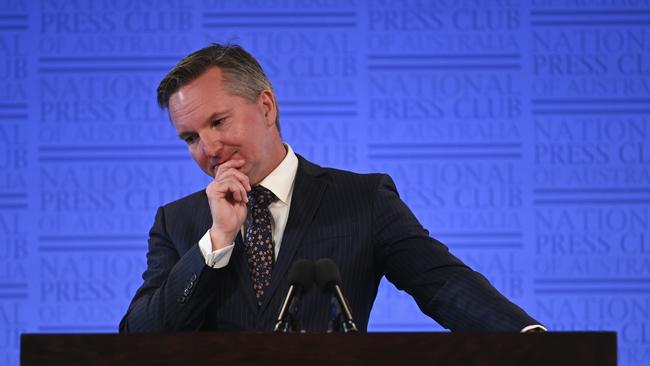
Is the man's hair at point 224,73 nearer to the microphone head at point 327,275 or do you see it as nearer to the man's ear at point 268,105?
the man's ear at point 268,105

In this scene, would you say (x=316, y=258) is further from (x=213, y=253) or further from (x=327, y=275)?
(x=327, y=275)

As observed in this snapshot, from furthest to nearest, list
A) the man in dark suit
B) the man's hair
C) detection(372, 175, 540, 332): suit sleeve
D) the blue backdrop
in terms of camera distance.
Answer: the blue backdrop, the man's hair, the man in dark suit, detection(372, 175, 540, 332): suit sleeve

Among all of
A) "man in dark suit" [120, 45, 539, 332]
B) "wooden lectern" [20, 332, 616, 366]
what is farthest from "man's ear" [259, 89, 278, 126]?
"wooden lectern" [20, 332, 616, 366]

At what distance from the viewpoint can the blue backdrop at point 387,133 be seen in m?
3.71

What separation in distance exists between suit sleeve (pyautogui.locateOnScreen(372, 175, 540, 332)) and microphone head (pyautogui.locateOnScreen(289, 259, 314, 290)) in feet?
1.45

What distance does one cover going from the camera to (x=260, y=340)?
138 cm

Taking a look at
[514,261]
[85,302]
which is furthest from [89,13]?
[514,261]

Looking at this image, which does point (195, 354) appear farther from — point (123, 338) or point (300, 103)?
point (300, 103)

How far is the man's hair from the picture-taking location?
86.1 inches

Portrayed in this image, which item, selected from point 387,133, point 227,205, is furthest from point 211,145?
point 387,133

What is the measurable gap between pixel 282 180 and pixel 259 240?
168mm

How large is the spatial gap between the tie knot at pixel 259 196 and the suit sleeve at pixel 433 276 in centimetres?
25

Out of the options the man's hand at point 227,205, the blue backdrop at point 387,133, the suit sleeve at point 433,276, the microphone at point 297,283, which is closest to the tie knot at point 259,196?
the man's hand at point 227,205

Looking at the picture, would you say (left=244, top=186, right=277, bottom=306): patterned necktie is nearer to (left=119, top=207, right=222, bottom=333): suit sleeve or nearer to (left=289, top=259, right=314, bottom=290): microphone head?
(left=119, top=207, right=222, bottom=333): suit sleeve
